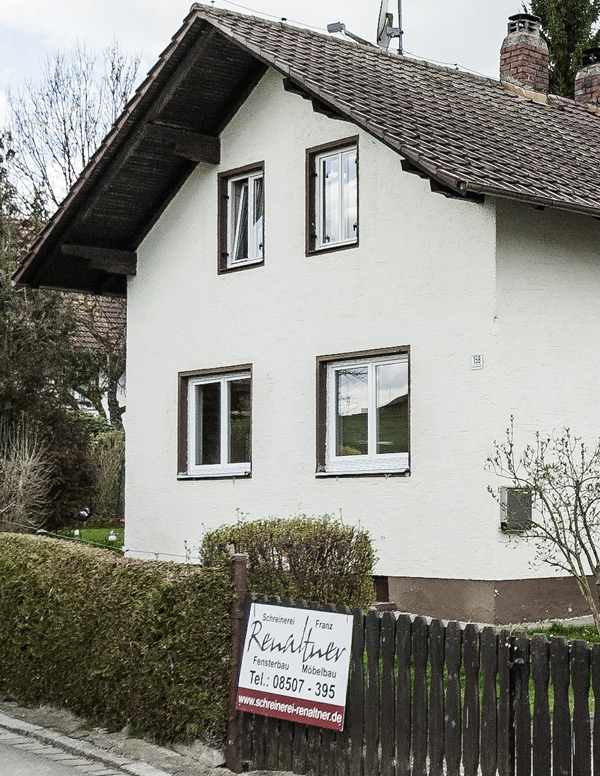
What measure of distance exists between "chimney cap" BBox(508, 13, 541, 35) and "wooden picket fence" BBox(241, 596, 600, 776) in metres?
12.9

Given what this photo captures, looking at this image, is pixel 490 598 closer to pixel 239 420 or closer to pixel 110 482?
pixel 239 420

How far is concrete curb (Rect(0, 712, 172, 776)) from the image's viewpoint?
8250 mm

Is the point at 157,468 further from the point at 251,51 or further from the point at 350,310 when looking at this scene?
the point at 251,51

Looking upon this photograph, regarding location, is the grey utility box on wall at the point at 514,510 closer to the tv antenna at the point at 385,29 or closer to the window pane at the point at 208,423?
the window pane at the point at 208,423

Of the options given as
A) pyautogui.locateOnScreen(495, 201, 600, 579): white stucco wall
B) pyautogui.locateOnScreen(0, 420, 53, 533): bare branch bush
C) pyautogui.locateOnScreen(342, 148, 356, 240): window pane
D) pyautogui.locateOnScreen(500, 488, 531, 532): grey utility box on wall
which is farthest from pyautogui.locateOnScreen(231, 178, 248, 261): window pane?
pyautogui.locateOnScreen(500, 488, 531, 532): grey utility box on wall

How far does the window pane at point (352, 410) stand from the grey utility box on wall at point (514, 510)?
204 centimetres

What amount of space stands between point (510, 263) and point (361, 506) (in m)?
3.14

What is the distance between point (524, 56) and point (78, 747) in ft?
42.0

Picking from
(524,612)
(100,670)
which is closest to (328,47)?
(524,612)

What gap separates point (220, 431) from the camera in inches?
650

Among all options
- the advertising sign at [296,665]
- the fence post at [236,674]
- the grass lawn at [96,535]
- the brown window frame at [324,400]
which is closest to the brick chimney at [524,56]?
the brown window frame at [324,400]

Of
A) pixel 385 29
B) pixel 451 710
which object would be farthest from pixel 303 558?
pixel 385 29

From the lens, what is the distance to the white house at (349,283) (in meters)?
13.1

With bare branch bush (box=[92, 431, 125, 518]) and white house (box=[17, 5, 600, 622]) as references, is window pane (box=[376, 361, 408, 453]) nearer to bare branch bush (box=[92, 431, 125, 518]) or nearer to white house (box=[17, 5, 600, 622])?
white house (box=[17, 5, 600, 622])
